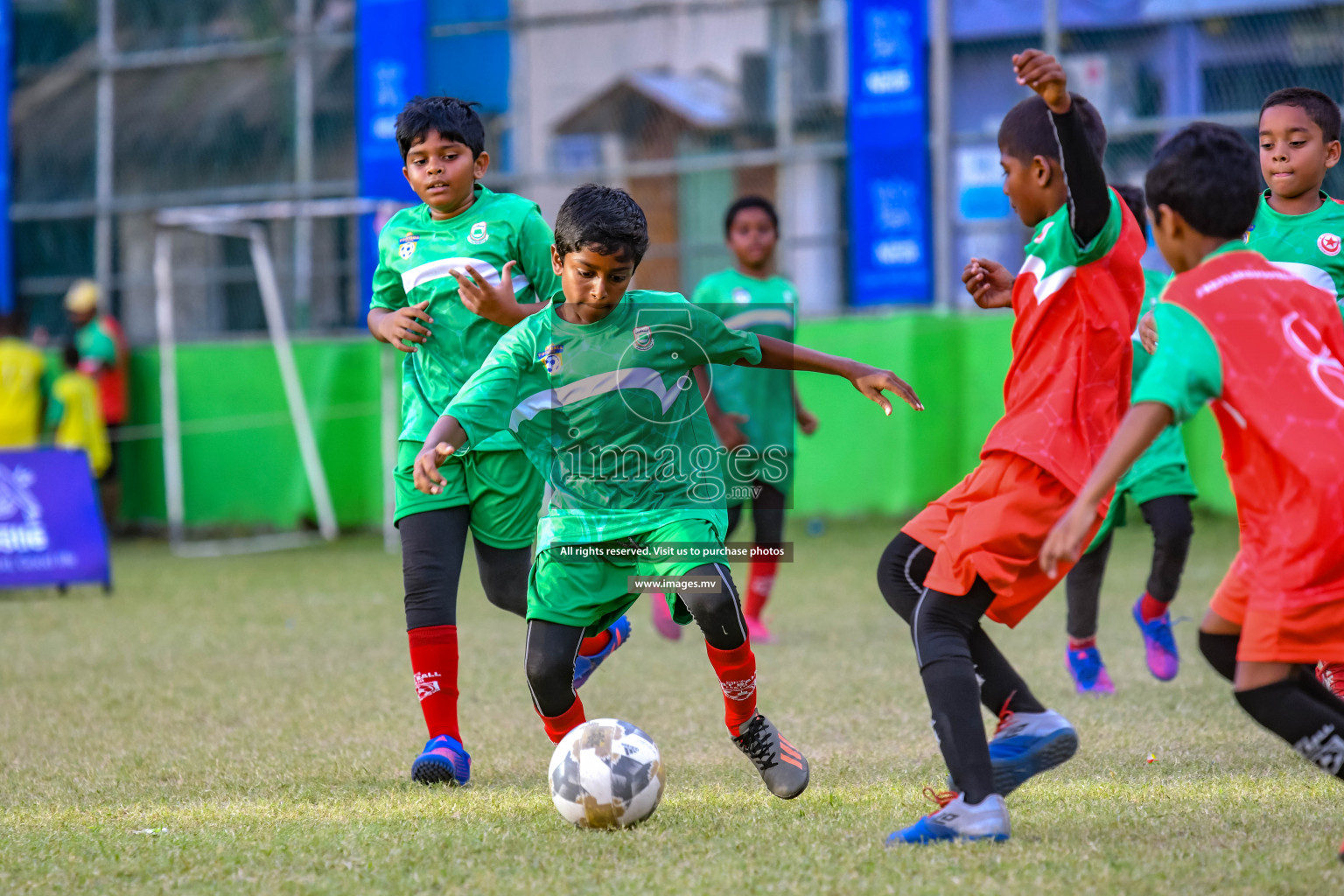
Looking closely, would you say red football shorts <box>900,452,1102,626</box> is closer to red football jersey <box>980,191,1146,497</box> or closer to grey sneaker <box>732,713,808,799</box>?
red football jersey <box>980,191,1146,497</box>

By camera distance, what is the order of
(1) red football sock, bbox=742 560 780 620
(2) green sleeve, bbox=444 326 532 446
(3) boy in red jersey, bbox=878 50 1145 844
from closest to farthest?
(3) boy in red jersey, bbox=878 50 1145 844 → (2) green sleeve, bbox=444 326 532 446 → (1) red football sock, bbox=742 560 780 620

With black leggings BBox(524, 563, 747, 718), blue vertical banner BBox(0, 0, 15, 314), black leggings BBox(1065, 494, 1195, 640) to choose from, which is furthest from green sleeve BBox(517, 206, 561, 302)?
blue vertical banner BBox(0, 0, 15, 314)

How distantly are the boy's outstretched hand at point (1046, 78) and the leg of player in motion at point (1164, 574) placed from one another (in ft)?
9.40

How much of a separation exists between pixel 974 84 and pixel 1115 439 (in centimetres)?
1017

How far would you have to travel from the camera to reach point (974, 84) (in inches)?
486

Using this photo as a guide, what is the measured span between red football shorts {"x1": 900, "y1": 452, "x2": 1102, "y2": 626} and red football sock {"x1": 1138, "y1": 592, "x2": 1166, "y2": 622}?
2543 millimetres

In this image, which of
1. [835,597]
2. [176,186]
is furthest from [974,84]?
[176,186]

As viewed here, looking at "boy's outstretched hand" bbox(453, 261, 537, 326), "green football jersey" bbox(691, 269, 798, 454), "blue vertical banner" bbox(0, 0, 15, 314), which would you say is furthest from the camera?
"blue vertical banner" bbox(0, 0, 15, 314)

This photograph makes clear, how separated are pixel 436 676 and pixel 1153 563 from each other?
289 cm

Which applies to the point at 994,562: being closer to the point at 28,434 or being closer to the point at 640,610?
the point at 640,610

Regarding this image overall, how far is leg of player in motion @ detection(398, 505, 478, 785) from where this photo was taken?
14.2ft

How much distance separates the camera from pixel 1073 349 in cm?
330

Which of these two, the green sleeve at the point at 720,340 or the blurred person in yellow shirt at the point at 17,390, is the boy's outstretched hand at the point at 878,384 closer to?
the green sleeve at the point at 720,340

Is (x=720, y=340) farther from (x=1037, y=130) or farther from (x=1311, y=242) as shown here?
(x=1311, y=242)
